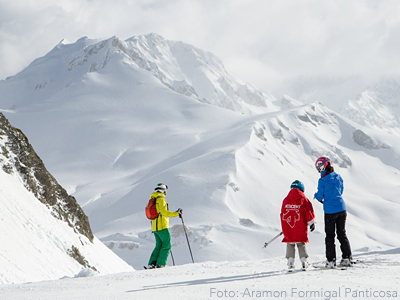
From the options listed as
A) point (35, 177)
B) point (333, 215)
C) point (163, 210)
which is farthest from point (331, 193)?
point (35, 177)

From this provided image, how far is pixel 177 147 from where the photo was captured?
146 m

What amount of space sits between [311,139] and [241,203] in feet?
284

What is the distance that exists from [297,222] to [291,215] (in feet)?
0.62

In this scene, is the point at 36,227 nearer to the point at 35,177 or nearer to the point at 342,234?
the point at 35,177

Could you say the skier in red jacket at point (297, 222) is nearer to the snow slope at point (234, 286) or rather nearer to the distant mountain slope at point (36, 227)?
the snow slope at point (234, 286)

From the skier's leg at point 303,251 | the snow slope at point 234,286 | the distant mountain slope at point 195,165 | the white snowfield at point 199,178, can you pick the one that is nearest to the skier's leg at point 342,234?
the snow slope at point 234,286

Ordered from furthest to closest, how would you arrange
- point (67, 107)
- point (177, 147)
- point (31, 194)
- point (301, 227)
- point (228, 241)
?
point (67, 107), point (177, 147), point (228, 241), point (31, 194), point (301, 227)

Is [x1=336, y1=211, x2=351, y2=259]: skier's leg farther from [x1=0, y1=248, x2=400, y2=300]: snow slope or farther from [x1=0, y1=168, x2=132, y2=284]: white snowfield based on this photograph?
[x1=0, y1=168, x2=132, y2=284]: white snowfield

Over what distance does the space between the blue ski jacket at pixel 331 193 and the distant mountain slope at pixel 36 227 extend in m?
6.65

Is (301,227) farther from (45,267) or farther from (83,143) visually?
(83,143)

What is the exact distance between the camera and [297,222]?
871cm

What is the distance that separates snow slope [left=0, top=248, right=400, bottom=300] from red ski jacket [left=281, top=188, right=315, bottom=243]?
2.21ft

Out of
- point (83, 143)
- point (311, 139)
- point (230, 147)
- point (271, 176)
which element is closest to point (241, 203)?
point (271, 176)

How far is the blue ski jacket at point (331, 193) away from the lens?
8805 mm
